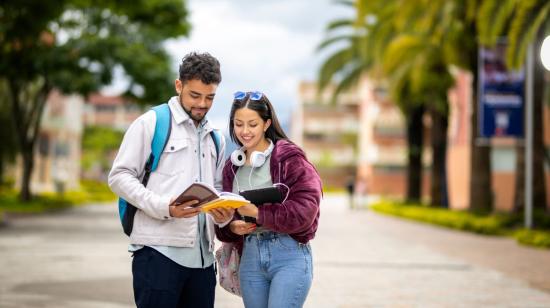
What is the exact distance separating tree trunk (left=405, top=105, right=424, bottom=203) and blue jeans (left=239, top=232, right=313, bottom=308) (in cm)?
3188

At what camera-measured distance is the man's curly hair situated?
422cm

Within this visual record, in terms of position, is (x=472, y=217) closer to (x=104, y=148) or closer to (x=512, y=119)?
(x=512, y=119)

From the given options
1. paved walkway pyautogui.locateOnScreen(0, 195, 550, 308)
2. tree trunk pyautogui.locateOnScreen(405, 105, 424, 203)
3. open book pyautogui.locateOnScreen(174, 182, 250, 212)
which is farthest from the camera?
tree trunk pyautogui.locateOnScreen(405, 105, 424, 203)

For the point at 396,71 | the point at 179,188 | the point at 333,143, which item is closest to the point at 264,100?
the point at 179,188

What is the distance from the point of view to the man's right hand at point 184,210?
157 inches

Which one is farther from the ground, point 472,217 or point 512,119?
point 512,119

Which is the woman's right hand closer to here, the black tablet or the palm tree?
the black tablet

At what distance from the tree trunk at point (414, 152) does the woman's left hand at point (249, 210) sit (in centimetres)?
3210

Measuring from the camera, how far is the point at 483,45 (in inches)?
872

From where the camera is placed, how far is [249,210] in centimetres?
413

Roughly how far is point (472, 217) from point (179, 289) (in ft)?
70.4

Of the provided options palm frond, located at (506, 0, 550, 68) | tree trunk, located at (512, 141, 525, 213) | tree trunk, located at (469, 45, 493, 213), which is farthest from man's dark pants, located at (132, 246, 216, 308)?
tree trunk, located at (469, 45, 493, 213)

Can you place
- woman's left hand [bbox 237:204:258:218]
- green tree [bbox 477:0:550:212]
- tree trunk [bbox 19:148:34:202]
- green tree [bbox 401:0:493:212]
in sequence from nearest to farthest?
woman's left hand [bbox 237:204:258:218], green tree [bbox 477:0:550:212], green tree [bbox 401:0:493:212], tree trunk [bbox 19:148:34:202]

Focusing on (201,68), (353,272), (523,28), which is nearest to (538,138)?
(523,28)
